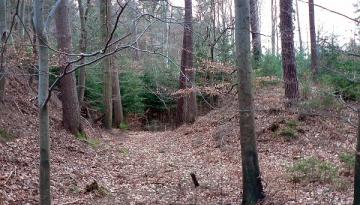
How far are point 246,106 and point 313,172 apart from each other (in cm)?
254

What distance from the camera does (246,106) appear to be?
6.75 m

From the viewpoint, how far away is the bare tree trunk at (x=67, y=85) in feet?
39.6

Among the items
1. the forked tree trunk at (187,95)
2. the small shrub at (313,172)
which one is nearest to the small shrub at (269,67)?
the forked tree trunk at (187,95)

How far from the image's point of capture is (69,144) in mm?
11188

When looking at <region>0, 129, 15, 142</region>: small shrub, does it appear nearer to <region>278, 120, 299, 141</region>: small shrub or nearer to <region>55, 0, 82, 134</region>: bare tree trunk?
<region>55, 0, 82, 134</region>: bare tree trunk

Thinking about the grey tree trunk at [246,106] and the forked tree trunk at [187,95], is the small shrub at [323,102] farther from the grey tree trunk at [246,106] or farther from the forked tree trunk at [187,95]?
the forked tree trunk at [187,95]

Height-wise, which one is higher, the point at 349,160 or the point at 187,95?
the point at 187,95

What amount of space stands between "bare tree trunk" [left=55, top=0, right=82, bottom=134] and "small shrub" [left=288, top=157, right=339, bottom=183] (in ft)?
22.7

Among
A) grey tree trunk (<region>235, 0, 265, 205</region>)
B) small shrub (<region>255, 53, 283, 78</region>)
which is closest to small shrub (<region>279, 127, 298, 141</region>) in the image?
small shrub (<region>255, 53, 283, 78</region>)

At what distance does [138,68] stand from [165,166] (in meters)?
13.7

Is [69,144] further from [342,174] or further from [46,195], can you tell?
[342,174]

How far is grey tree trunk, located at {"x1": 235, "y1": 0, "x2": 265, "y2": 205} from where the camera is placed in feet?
22.0

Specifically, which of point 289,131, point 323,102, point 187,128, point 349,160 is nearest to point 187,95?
point 187,128

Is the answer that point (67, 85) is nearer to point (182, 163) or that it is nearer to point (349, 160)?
point (182, 163)
